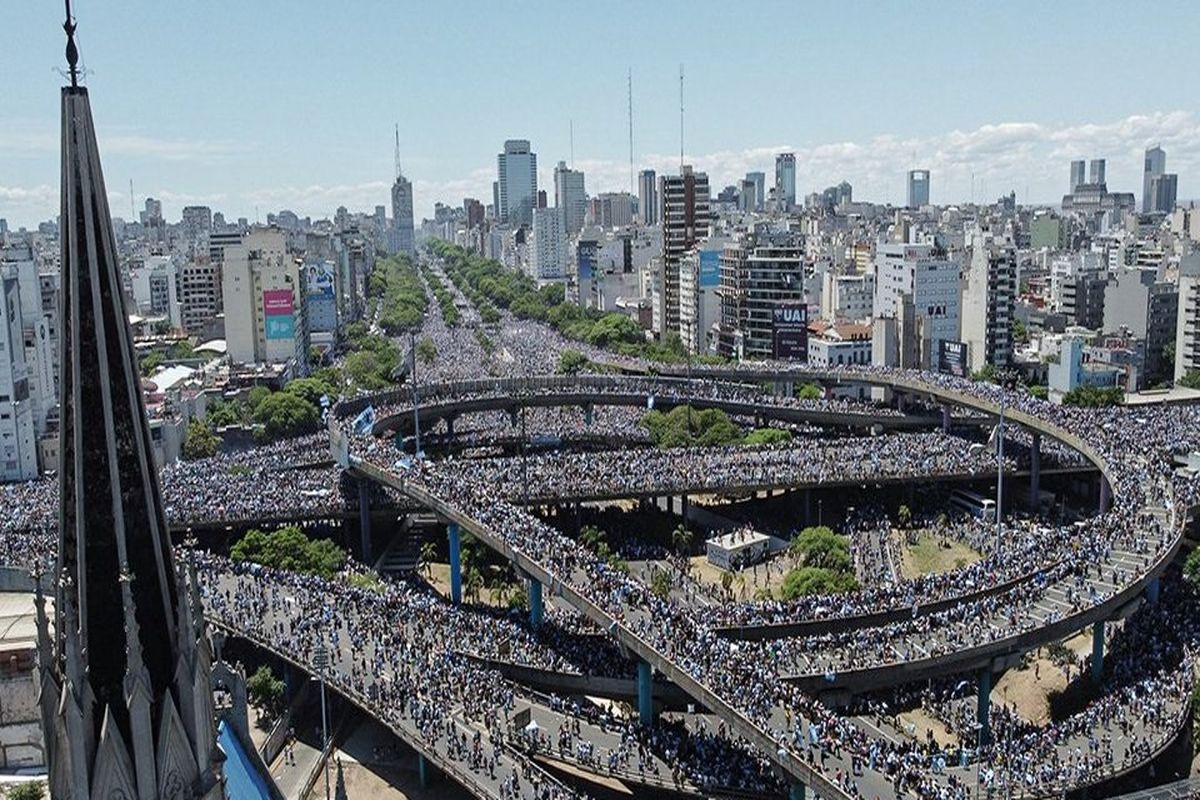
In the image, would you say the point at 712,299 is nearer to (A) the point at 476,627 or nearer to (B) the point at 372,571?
(B) the point at 372,571

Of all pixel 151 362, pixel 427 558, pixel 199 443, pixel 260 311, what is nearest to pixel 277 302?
pixel 260 311

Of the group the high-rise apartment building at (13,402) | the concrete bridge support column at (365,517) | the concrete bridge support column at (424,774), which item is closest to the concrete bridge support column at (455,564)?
the concrete bridge support column at (365,517)

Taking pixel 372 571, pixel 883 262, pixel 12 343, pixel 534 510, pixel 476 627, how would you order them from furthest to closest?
pixel 883 262
pixel 12 343
pixel 534 510
pixel 372 571
pixel 476 627

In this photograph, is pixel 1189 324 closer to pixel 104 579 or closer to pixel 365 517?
pixel 365 517

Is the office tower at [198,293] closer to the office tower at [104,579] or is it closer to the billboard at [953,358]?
the billboard at [953,358]

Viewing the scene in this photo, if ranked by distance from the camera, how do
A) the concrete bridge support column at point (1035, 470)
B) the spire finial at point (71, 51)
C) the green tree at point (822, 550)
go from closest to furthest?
the spire finial at point (71, 51) < the green tree at point (822, 550) < the concrete bridge support column at point (1035, 470)

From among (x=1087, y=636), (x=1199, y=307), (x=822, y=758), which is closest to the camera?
(x=822, y=758)

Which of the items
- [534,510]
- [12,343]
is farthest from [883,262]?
[12,343]
